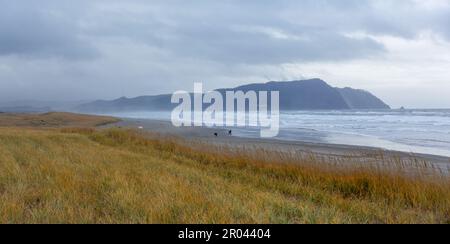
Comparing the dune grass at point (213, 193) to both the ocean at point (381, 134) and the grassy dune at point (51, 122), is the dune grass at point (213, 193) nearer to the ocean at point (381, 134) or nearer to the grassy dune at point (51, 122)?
the ocean at point (381, 134)

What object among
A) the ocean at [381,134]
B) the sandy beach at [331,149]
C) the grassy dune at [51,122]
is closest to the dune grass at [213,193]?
the sandy beach at [331,149]

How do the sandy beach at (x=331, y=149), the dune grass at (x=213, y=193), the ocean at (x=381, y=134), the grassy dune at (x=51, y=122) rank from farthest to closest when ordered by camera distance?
the grassy dune at (x=51, y=122), the ocean at (x=381, y=134), the sandy beach at (x=331, y=149), the dune grass at (x=213, y=193)

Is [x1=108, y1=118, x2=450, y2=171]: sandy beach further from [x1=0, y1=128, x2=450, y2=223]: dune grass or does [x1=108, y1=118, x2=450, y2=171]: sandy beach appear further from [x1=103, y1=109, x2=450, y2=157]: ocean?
[x1=0, y1=128, x2=450, y2=223]: dune grass

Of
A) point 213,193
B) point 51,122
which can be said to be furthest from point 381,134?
point 51,122

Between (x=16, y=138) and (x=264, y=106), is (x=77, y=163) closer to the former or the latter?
(x=16, y=138)

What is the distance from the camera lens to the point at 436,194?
6.60m

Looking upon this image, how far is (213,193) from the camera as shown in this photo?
5945mm

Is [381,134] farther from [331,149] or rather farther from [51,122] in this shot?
[51,122]

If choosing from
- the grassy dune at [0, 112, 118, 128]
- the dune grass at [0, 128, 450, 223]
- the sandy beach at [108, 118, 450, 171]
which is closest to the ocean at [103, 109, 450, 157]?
the sandy beach at [108, 118, 450, 171]

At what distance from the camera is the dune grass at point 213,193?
15.3ft

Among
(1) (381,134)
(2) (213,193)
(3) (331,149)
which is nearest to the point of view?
(2) (213,193)

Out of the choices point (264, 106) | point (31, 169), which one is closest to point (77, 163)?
point (31, 169)

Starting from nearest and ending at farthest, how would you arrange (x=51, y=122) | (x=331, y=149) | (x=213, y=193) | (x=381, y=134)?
(x=213, y=193)
(x=331, y=149)
(x=381, y=134)
(x=51, y=122)

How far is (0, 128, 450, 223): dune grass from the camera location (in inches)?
184
